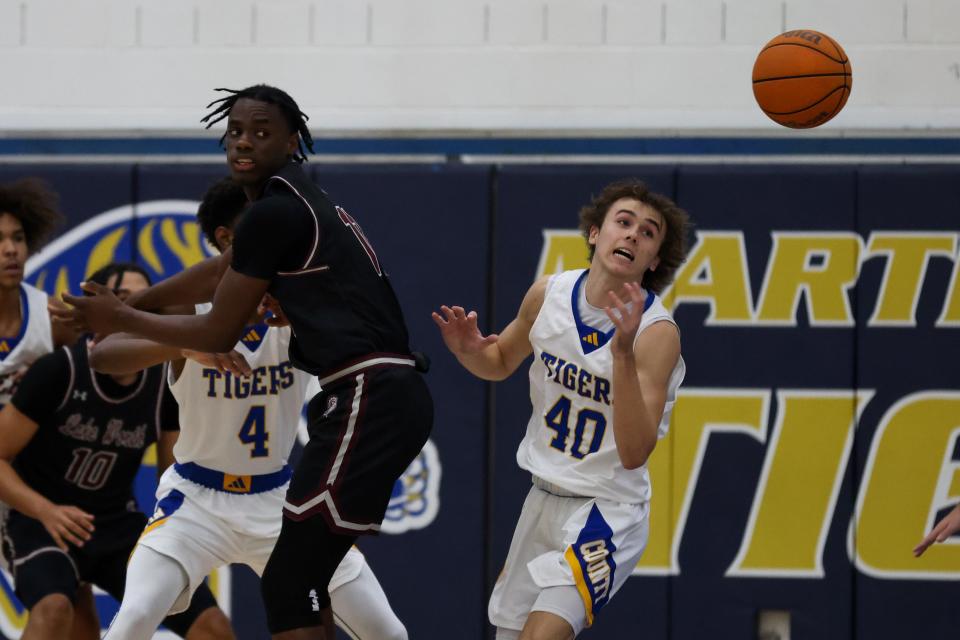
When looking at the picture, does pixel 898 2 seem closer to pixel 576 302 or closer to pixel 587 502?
pixel 576 302

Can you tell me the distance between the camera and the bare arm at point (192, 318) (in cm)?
448

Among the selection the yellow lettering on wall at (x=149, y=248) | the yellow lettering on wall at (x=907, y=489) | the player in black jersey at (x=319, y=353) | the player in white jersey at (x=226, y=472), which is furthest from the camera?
the yellow lettering on wall at (x=149, y=248)

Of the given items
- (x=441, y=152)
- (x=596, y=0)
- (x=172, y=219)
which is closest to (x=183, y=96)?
(x=172, y=219)

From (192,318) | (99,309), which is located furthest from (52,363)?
(192,318)

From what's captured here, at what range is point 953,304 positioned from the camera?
24.5 ft

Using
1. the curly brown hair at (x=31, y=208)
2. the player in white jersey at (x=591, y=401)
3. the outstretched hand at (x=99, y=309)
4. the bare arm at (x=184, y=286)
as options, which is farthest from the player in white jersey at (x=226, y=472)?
the curly brown hair at (x=31, y=208)

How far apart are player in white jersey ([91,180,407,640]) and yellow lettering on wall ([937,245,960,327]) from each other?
3.38m

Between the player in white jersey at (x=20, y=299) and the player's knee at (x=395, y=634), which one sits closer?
the player's knee at (x=395, y=634)

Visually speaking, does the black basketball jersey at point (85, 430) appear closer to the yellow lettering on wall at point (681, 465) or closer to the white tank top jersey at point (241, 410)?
the white tank top jersey at point (241, 410)

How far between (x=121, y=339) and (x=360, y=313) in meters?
1.24

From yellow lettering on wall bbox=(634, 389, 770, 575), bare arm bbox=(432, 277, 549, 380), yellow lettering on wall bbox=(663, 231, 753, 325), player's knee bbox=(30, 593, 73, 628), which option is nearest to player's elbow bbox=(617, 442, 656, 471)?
bare arm bbox=(432, 277, 549, 380)

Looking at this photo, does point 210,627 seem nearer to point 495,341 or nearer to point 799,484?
point 495,341

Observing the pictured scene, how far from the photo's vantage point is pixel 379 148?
25.8 feet

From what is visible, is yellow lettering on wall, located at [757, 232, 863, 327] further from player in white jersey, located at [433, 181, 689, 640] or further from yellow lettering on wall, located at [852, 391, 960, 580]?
player in white jersey, located at [433, 181, 689, 640]
